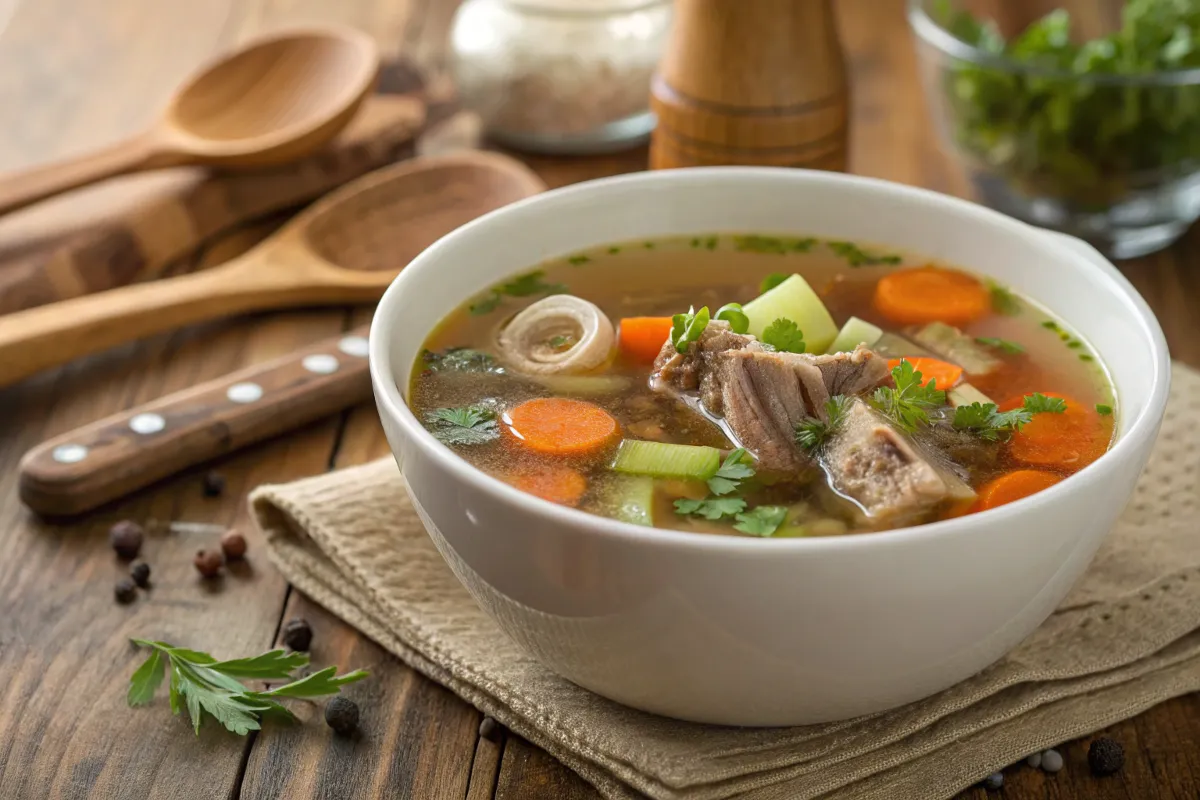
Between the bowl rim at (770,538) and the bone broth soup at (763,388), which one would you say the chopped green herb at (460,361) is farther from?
Result: the bowl rim at (770,538)

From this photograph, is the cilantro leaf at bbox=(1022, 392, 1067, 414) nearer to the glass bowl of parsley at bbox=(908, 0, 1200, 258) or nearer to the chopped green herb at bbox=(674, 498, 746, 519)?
the chopped green herb at bbox=(674, 498, 746, 519)

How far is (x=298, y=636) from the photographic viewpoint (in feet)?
7.33

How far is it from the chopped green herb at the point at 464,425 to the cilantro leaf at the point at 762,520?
17.3 inches

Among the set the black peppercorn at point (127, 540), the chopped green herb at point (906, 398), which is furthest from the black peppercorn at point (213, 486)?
the chopped green herb at point (906, 398)

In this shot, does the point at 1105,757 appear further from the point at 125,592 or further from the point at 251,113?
the point at 251,113

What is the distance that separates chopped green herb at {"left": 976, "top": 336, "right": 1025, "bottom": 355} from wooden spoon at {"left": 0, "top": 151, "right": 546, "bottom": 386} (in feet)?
4.52

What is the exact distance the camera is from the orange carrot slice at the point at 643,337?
7.68ft

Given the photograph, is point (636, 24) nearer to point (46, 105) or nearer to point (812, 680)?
point (46, 105)

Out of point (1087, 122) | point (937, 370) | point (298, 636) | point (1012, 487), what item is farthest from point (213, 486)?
point (1087, 122)

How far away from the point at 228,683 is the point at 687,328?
0.93 m

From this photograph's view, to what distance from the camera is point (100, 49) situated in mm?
4602

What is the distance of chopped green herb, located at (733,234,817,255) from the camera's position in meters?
2.59

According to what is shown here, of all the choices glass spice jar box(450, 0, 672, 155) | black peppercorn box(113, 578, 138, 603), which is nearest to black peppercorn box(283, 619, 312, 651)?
black peppercorn box(113, 578, 138, 603)

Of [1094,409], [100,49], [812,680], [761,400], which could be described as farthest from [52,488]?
[100,49]
